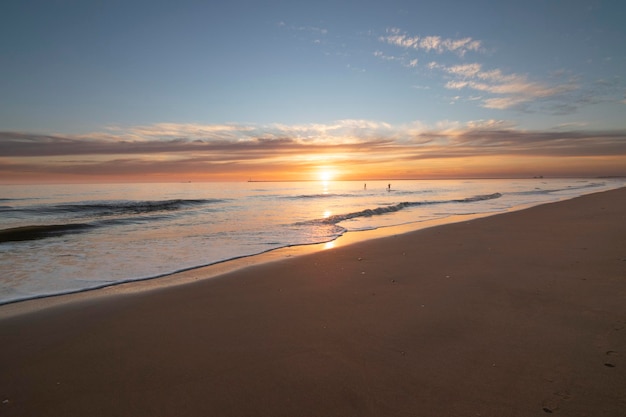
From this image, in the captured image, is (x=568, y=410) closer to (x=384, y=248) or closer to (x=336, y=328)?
(x=336, y=328)

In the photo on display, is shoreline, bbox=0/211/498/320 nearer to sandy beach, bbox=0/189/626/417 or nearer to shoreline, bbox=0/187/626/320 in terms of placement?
shoreline, bbox=0/187/626/320

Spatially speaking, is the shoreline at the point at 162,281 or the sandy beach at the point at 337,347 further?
the shoreline at the point at 162,281

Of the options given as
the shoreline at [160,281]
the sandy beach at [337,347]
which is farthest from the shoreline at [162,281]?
the sandy beach at [337,347]

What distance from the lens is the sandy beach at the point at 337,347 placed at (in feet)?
10.5

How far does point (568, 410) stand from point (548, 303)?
2.95m

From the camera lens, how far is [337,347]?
4230 millimetres

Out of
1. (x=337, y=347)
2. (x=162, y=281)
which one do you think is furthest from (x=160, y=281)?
(x=337, y=347)

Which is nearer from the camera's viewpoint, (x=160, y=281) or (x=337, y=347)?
(x=337, y=347)

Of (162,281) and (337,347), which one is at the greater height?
(337,347)

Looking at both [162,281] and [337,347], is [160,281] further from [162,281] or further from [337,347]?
[337,347]

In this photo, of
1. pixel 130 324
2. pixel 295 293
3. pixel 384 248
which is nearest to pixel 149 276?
pixel 130 324

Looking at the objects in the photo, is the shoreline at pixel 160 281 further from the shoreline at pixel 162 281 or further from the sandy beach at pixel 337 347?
the sandy beach at pixel 337 347

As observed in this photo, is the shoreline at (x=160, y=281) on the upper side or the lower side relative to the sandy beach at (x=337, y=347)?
lower

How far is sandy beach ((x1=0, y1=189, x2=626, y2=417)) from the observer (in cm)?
319
